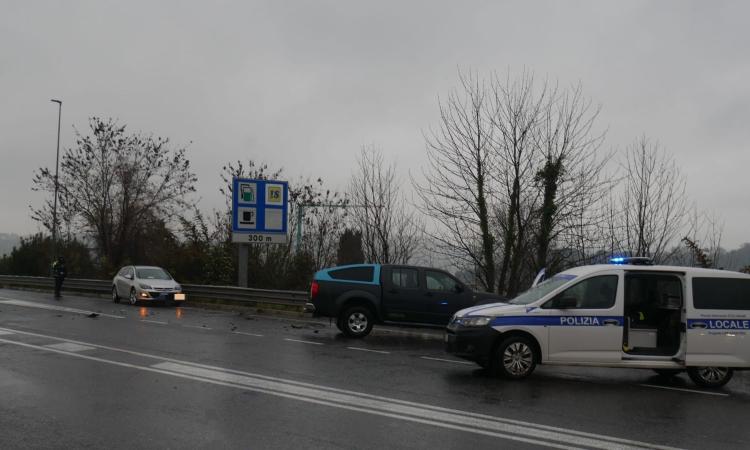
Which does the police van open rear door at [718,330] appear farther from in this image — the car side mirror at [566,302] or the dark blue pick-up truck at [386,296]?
the dark blue pick-up truck at [386,296]

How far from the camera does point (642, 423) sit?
23.1ft

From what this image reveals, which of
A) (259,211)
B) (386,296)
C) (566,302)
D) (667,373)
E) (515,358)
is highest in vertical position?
(259,211)

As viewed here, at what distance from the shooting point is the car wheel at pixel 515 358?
30.4 ft

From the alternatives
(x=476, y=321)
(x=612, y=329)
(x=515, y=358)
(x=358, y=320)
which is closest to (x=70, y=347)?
(x=358, y=320)

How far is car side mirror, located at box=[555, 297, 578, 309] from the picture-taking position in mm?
9242

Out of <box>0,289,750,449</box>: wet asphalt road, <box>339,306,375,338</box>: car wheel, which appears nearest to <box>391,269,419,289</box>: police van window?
<box>339,306,375,338</box>: car wheel

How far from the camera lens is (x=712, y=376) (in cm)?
962

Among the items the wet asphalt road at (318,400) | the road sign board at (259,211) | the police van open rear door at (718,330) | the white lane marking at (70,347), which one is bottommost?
the wet asphalt road at (318,400)

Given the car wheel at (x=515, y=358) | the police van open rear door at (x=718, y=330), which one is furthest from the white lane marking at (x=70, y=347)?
the police van open rear door at (x=718, y=330)

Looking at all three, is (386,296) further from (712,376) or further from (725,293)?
(725,293)

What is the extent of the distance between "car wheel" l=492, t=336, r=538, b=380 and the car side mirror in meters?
0.71

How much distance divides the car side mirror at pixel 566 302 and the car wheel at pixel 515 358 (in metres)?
0.71

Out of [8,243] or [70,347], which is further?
[8,243]

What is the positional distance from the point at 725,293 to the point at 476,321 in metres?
3.80
